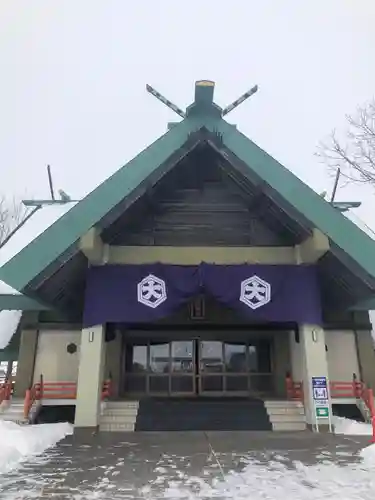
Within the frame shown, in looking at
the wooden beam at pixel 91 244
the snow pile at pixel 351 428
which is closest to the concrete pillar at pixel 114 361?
the wooden beam at pixel 91 244

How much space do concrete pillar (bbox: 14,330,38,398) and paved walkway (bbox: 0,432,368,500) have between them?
11.5 ft

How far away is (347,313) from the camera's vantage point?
11.3 metres

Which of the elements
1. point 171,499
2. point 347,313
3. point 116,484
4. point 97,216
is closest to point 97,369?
point 97,216

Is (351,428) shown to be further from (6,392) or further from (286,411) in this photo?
(6,392)

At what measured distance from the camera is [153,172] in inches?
353

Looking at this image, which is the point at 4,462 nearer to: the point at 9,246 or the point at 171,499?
the point at 171,499

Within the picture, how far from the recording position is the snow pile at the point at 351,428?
316 inches

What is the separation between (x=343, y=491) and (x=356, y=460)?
5.58 ft

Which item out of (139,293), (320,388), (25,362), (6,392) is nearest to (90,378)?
(139,293)

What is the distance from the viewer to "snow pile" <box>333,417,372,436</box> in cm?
802

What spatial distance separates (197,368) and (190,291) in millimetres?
3882

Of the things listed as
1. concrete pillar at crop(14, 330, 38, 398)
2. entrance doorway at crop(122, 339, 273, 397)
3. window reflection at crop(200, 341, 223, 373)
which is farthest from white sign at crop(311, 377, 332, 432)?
concrete pillar at crop(14, 330, 38, 398)

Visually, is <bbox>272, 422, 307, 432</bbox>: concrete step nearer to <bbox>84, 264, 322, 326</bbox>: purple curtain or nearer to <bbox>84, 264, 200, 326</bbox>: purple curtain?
<bbox>84, 264, 322, 326</bbox>: purple curtain

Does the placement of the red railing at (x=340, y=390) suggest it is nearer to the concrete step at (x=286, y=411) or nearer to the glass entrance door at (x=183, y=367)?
the concrete step at (x=286, y=411)
